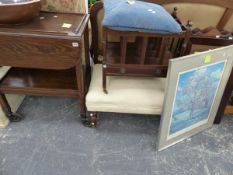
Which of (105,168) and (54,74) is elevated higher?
(54,74)

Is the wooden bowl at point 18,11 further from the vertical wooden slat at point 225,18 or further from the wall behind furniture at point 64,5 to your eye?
the vertical wooden slat at point 225,18

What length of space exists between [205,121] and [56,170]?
1172 millimetres

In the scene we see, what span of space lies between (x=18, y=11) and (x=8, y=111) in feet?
2.71

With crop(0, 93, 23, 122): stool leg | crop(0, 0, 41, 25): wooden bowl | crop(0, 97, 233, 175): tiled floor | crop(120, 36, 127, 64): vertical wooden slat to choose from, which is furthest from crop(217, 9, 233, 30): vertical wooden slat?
crop(0, 93, 23, 122): stool leg

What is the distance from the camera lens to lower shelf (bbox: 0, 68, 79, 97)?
4.97ft

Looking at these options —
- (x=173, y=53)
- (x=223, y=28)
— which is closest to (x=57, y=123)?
A: (x=173, y=53)

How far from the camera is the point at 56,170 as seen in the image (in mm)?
1368

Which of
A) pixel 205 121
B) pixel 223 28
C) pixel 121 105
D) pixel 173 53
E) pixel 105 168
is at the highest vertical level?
pixel 223 28

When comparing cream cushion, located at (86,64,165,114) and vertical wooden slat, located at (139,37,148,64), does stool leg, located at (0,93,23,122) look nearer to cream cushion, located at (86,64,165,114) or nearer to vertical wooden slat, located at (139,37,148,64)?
cream cushion, located at (86,64,165,114)

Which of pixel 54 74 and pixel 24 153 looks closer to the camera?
pixel 24 153

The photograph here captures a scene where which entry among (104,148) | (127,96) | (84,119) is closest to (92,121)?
(84,119)

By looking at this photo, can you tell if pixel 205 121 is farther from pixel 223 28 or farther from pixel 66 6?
pixel 66 6

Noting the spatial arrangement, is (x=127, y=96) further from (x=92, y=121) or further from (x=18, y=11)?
(x=18, y=11)

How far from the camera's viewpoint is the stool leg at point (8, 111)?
5.10ft
